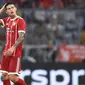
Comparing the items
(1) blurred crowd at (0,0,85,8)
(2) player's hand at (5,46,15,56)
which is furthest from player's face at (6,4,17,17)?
(1) blurred crowd at (0,0,85,8)

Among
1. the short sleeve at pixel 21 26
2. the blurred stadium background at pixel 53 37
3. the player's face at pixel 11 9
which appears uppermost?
the player's face at pixel 11 9

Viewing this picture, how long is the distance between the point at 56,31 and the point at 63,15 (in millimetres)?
624

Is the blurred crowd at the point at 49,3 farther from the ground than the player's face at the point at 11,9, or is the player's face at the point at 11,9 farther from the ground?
the player's face at the point at 11,9

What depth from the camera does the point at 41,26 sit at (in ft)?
58.9

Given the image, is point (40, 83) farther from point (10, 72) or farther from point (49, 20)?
point (10, 72)

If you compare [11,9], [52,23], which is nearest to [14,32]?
[11,9]

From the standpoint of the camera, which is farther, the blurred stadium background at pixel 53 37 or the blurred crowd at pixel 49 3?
the blurred crowd at pixel 49 3

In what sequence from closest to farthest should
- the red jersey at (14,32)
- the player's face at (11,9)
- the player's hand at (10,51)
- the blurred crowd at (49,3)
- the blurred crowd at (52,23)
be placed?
1. the player's hand at (10,51)
2. the player's face at (11,9)
3. the red jersey at (14,32)
4. the blurred crowd at (52,23)
5. the blurred crowd at (49,3)

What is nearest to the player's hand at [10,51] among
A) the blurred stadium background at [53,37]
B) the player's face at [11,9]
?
the player's face at [11,9]

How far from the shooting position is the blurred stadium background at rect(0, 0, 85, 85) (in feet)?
51.9

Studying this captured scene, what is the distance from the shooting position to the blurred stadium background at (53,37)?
623 inches

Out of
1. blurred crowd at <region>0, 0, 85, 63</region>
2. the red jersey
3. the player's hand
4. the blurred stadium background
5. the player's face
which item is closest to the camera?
the player's hand

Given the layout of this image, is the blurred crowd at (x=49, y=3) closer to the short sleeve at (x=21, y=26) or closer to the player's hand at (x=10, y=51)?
the short sleeve at (x=21, y=26)

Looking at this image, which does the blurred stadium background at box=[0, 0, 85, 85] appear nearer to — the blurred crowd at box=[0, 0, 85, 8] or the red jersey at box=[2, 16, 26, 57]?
the blurred crowd at box=[0, 0, 85, 8]
